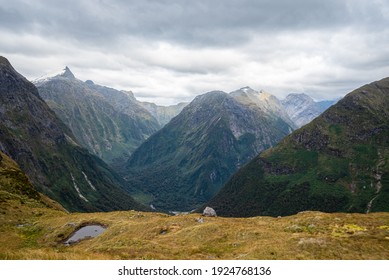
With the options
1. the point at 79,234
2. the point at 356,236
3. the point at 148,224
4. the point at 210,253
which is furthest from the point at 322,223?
the point at 79,234

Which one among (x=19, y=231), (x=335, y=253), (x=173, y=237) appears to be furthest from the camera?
(x=19, y=231)

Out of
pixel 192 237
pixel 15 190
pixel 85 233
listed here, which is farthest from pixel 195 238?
pixel 15 190

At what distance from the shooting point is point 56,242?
226ft

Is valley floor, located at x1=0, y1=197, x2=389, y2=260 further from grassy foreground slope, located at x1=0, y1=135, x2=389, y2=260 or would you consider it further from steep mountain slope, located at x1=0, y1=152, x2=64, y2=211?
steep mountain slope, located at x1=0, y1=152, x2=64, y2=211

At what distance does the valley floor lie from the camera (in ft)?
126

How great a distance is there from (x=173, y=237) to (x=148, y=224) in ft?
41.5

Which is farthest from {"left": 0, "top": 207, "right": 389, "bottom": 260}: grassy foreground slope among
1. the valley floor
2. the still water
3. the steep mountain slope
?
the steep mountain slope

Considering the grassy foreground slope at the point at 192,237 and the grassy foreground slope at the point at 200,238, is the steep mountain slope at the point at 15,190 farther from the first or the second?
the grassy foreground slope at the point at 200,238

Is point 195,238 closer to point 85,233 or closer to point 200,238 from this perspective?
point 200,238

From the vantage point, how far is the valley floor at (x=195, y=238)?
3828cm

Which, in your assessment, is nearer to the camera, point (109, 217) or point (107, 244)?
point (107, 244)
